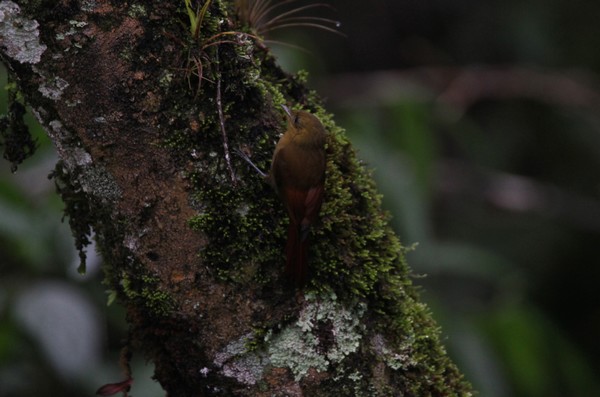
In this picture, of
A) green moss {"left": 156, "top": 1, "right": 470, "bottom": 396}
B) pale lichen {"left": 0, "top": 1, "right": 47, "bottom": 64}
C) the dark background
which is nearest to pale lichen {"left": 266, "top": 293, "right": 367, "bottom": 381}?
green moss {"left": 156, "top": 1, "right": 470, "bottom": 396}

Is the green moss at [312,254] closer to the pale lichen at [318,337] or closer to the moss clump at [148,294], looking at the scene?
the pale lichen at [318,337]

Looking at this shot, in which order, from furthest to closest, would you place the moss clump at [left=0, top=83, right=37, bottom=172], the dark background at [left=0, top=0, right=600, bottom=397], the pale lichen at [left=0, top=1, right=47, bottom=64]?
the dark background at [left=0, top=0, right=600, bottom=397]
the moss clump at [left=0, top=83, right=37, bottom=172]
the pale lichen at [left=0, top=1, right=47, bottom=64]

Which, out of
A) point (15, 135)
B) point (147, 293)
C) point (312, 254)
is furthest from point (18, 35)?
point (312, 254)

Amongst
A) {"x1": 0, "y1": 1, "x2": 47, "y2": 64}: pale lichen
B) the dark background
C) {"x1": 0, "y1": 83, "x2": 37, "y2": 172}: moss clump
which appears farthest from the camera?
the dark background

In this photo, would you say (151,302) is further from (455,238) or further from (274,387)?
(455,238)

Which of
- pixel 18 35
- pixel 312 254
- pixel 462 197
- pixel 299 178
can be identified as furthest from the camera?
pixel 462 197

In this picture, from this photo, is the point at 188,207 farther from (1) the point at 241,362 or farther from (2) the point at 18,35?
(2) the point at 18,35

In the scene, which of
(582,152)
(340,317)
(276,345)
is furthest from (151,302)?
(582,152)

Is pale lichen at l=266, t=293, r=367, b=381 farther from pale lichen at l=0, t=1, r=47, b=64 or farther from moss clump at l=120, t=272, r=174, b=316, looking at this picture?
pale lichen at l=0, t=1, r=47, b=64

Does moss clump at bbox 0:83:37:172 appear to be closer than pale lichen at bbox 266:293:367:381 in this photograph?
No
